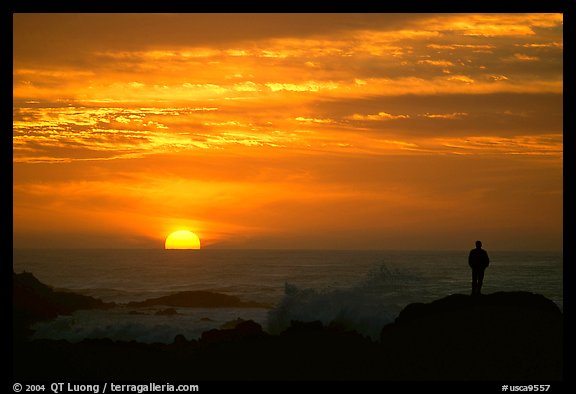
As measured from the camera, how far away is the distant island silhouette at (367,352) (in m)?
21.0

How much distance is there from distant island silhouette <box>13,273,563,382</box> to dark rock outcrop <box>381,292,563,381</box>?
0.03 m

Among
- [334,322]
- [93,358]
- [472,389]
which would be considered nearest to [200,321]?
[334,322]

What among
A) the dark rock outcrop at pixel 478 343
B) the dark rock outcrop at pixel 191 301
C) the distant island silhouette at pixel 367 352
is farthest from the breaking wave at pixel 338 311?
the dark rock outcrop at pixel 191 301

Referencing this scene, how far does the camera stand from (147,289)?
62.1 m

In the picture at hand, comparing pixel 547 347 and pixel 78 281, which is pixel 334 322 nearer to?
pixel 547 347

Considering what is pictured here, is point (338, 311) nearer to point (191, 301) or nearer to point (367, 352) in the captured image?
point (367, 352)

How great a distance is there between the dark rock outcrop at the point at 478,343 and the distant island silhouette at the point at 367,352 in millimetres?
27

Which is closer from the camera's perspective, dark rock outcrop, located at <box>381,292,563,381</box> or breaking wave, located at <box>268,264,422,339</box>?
dark rock outcrop, located at <box>381,292,563,381</box>

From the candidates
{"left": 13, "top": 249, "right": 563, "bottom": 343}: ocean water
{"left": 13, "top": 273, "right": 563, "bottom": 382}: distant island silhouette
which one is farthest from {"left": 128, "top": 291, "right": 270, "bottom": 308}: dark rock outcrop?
{"left": 13, "top": 273, "right": 563, "bottom": 382}: distant island silhouette

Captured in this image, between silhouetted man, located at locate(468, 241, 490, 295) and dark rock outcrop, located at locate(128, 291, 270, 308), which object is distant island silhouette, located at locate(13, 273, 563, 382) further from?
dark rock outcrop, located at locate(128, 291, 270, 308)

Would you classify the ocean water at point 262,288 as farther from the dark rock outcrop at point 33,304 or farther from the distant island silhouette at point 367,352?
the distant island silhouette at point 367,352

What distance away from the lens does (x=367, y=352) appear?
22281mm

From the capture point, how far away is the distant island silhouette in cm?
2103
